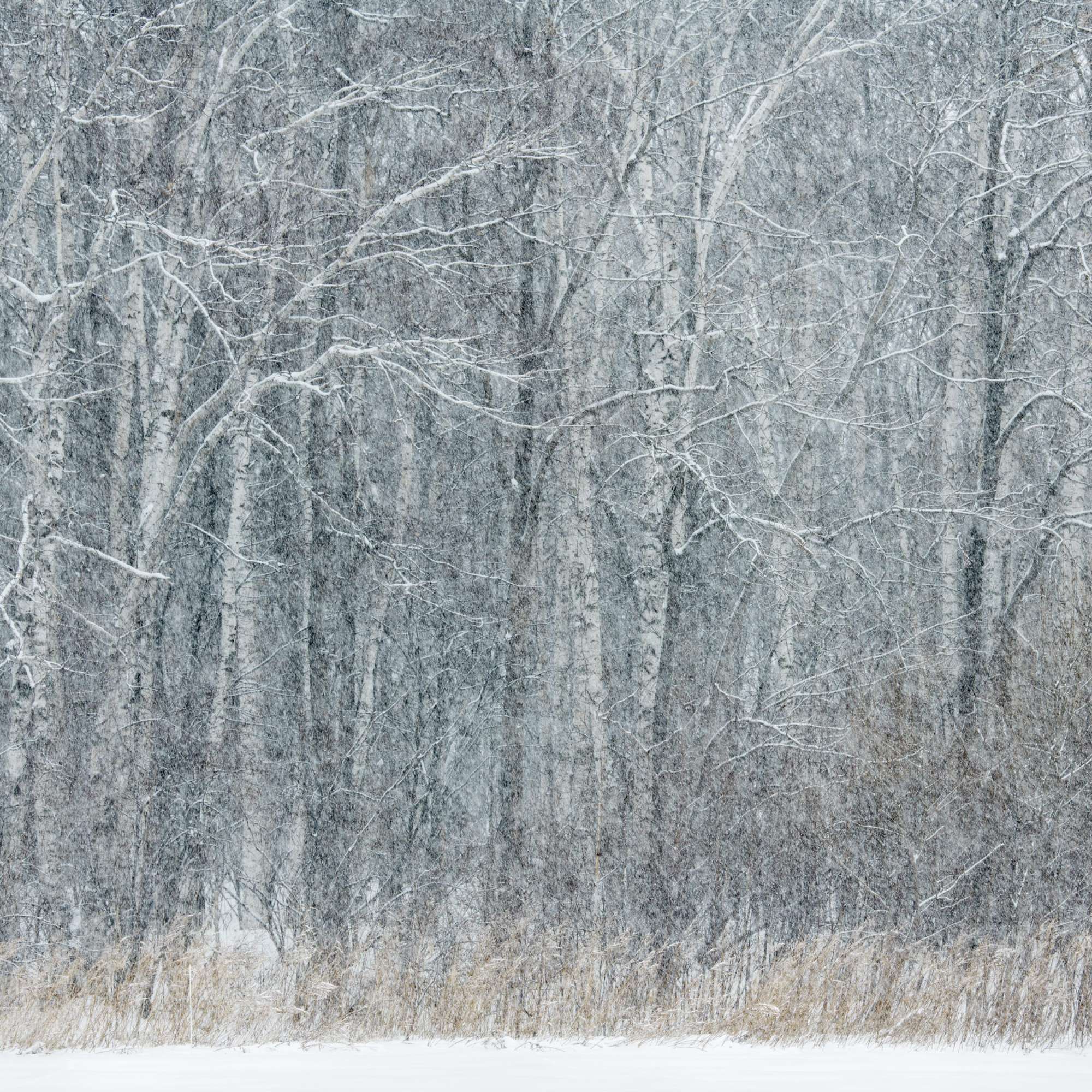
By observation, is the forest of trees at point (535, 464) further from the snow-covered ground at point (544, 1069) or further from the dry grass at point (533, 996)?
the snow-covered ground at point (544, 1069)

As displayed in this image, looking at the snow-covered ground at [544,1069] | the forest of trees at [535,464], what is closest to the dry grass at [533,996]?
the snow-covered ground at [544,1069]

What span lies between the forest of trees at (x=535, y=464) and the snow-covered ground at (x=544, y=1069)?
2304 millimetres

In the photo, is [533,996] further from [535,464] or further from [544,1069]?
[535,464]

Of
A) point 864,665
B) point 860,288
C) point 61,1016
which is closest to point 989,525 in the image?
point 864,665

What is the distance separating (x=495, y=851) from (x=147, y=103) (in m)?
6.75

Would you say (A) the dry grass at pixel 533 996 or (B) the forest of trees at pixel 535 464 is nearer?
(A) the dry grass at pixel 533 996

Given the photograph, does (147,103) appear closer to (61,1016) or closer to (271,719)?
(61,1016)

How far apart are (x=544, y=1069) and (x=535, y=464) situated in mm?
7280

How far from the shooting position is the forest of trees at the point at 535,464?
11.6 metres

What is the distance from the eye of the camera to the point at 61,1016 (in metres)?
9.20

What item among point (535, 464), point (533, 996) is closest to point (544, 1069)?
point (533, 996)

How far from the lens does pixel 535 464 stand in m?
14.7

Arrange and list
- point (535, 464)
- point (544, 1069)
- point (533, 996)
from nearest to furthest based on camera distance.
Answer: point (544, 1069)
point (533, 996)
point (535, 464)

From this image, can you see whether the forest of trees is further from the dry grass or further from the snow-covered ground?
the snow-covered ground
